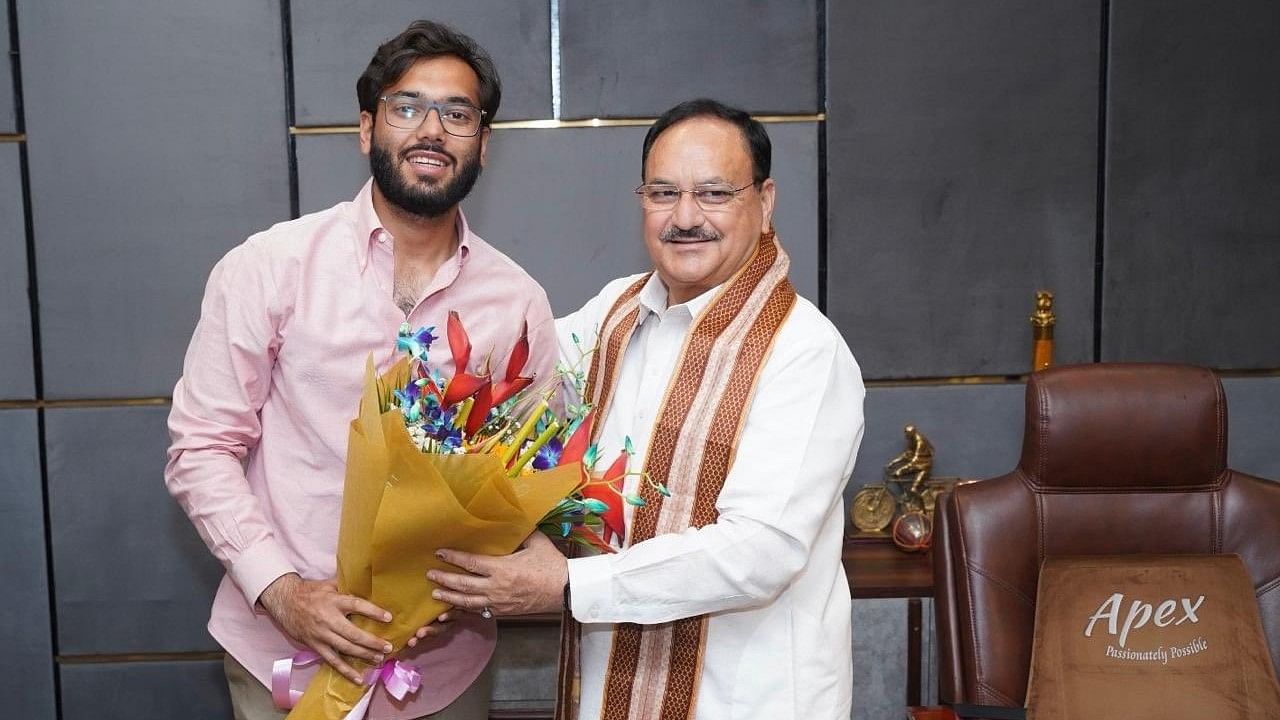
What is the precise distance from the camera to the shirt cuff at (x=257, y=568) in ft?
5.46

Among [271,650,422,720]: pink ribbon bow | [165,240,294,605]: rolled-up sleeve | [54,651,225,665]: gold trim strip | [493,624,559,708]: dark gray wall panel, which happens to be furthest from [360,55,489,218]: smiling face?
[54,651,225,665]: gold trim strip

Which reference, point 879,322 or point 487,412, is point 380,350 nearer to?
point 487,412

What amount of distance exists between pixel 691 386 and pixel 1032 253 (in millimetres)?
1331

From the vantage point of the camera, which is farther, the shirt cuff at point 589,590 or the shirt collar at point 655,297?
the shirt collar at point 655,297

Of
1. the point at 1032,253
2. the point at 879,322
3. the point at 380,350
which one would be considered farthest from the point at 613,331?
the point at 1032,253

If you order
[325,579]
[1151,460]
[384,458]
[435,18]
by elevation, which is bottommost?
[325,579]

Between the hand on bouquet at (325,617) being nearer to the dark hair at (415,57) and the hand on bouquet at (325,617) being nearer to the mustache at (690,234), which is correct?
the mustache at (690,234)

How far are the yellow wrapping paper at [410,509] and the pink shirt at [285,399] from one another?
0.88ft

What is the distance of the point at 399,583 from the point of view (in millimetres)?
1479

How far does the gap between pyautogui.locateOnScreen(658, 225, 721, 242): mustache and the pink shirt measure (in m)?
0.43

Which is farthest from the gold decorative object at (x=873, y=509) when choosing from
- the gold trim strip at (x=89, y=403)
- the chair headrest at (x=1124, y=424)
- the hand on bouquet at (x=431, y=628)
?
the gold trim strip at (x=89, y=403)

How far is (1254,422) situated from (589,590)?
200 cm

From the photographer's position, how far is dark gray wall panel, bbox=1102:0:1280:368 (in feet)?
8.34

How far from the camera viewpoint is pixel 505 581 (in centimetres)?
146
